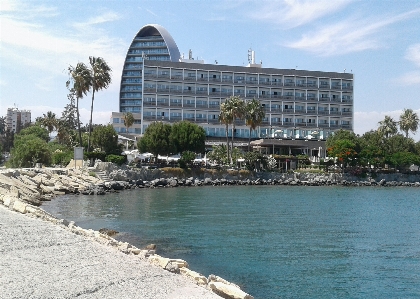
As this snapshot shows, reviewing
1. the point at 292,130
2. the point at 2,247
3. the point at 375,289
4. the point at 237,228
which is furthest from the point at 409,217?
the point at 292,130

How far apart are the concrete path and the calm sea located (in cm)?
426

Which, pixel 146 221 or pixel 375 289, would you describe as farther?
pixel 146 221

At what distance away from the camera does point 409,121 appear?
4222 inches

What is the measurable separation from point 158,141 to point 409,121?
61.8 m

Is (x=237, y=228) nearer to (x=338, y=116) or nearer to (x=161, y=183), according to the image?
(x=161, y=183)

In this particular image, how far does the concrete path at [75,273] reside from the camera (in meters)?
10.2

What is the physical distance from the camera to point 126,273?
1230 centimetres

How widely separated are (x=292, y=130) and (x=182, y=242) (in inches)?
3747

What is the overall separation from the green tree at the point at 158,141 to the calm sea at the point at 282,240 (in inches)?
1338

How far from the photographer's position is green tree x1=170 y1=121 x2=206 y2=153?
8025 centimetres

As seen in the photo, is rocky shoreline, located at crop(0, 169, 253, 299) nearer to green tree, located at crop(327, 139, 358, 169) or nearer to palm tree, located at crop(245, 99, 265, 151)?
palm tree, located at crop(245, 99, 265, 151)

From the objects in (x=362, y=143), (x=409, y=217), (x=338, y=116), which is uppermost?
(x=338, y=116)

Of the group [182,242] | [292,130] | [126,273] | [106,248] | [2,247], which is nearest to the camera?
[126,273]

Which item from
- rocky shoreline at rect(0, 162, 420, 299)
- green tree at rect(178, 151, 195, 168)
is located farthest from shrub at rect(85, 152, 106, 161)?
green tree at rect(178, 151, 195, 168)
